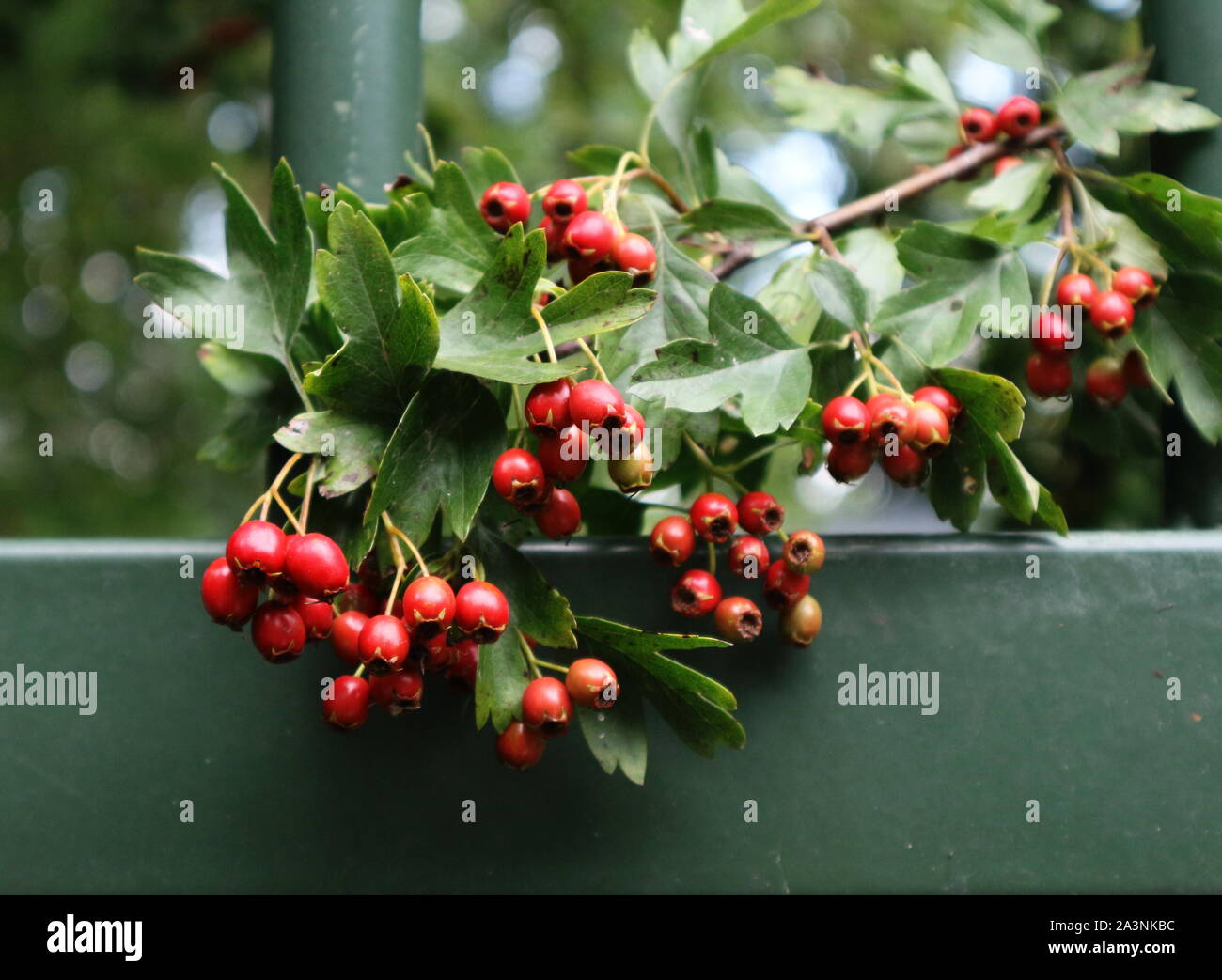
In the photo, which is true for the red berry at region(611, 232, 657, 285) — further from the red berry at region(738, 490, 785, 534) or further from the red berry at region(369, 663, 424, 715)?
the red berry at region(369, 663, 424, 715)

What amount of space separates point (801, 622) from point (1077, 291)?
37 centimetres

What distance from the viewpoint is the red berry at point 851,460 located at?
74 centimetres

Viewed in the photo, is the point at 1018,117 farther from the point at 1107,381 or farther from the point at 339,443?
the point at 339,443

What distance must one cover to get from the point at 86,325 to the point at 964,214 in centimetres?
207

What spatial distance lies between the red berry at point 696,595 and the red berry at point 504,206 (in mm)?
287

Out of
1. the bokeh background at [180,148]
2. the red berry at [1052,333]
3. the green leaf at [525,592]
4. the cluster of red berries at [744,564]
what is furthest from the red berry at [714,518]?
the bokeh background at [180,148]

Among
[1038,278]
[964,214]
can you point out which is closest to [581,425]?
[1038,278]

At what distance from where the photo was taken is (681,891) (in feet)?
2.51

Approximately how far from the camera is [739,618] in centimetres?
74

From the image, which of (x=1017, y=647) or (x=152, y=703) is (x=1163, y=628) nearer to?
(x=1017, y=647)

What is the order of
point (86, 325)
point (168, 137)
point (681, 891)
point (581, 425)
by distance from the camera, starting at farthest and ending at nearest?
point (86, 325), point (168, 137), point (681, 891), point (581, 425)

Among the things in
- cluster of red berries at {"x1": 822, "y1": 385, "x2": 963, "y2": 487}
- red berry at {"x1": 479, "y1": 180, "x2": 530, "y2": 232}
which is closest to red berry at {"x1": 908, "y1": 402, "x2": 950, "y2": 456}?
cluster of red berries at {"x1": 822, "y1": 385, "x2": 963, "y2": 487}

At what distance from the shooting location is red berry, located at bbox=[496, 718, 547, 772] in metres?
0.70

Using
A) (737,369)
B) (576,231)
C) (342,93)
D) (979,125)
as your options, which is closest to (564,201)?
(576,231)
